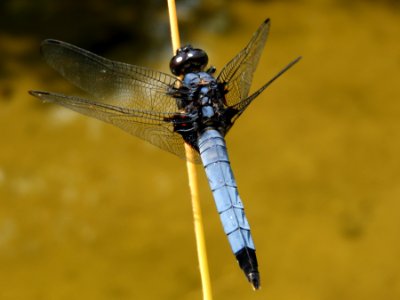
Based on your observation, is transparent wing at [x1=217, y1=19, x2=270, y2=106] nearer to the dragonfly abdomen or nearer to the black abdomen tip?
the dragonfly abdomen

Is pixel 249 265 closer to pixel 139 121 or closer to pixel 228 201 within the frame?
pixel 228 201

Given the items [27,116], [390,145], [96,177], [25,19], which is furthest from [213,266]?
[25,19]

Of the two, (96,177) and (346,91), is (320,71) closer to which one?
(346,91)

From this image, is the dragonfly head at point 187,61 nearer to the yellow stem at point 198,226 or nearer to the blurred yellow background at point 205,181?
the yellow stem at point 198,226

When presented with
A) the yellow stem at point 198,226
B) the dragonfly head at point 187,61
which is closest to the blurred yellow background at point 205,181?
the dragonfly head at point 187,61

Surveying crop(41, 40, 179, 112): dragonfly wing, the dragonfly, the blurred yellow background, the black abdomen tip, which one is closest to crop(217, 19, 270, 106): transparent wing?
the dragonfly

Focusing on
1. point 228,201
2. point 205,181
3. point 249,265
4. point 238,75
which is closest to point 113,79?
point 238,75
